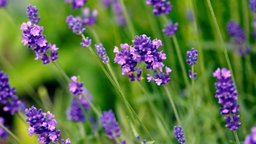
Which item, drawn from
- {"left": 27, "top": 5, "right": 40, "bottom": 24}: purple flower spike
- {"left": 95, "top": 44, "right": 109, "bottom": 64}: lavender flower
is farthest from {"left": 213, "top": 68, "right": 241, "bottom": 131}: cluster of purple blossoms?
{"left": 27, "top": 5, "right": 40, "bottom": 24}: purple flower spike

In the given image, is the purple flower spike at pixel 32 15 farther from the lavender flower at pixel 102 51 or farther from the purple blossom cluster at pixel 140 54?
the purple blossom cluster at pixel 140 54

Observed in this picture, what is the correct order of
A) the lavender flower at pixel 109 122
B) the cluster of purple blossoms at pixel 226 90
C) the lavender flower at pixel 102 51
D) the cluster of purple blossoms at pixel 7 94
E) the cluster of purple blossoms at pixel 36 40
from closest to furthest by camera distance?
the cluster of purple blossoms at pixel 226 90, the cluster of purple blossoms at pixel 36 40, the lavender flower at pixel 102 51, the cluster of purple blossoms at pixel 7 94, the lavender flower at pixel 109 122

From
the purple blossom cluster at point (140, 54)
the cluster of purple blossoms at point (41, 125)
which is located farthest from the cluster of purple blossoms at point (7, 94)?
the purple blossom cluster at point (140, 54)

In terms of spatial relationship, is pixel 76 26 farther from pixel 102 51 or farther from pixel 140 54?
pixel 140 54

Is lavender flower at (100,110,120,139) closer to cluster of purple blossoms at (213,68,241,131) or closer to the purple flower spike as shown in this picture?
the purple flower spike

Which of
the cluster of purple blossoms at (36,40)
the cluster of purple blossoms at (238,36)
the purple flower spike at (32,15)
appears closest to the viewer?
the cluster of purple blossoms at (36,40)

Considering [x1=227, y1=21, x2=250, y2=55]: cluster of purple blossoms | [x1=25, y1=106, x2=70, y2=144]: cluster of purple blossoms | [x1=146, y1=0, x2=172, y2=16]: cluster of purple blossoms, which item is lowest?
[x1=25, y1=106, x2=70, y2=144]: cluster of purple blossoms

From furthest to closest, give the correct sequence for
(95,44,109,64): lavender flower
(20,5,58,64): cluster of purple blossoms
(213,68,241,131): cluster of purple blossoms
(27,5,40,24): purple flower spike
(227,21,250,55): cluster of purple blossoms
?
(227,21,250,55): cluster of purple blossoms → (27,5,40,24): purple flower spike → (95,44,109,64): lavender flower → (20,5,58,64): cluster of purple blossoms → (213,68,241,131): cluster of purple blossoms

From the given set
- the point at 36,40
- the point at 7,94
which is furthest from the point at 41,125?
the point at 7,94

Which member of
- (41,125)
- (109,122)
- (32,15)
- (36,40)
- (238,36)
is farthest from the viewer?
(238,36)
